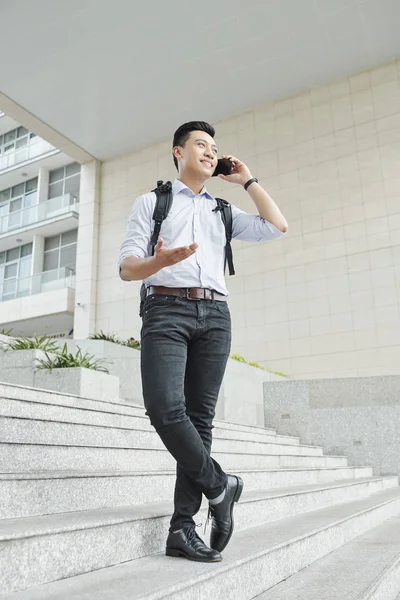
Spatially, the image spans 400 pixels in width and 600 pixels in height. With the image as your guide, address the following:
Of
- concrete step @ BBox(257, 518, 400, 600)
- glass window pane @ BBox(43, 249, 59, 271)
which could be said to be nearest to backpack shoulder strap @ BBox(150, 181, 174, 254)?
concrete step @ BBox(257, 518, 400, 600)

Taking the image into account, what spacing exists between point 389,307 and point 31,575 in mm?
12339

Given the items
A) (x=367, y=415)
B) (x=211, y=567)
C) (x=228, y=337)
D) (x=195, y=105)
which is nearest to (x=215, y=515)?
(x=211, y=567)

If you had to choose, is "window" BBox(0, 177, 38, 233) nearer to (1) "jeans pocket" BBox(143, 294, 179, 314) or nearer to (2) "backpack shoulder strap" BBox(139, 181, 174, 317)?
(2) "backpack shoulder strap" BBox(139, 181, 174, 317)

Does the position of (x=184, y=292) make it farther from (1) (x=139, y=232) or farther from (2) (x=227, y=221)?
(2) (x=227, y=221)

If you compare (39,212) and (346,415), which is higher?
(39,212)

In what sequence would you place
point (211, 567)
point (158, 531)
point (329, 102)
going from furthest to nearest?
point (329, 102) < point (158, 531) < point (211, 567)

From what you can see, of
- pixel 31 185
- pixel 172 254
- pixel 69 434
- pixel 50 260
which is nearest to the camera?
pixel 172 254

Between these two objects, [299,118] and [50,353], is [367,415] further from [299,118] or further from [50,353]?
[299,118]

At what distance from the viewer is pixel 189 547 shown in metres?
2.04

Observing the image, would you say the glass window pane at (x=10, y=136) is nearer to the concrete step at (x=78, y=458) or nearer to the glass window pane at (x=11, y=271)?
the glass window pane at (x=11, y=271)

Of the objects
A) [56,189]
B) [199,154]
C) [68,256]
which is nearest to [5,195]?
[56,189]

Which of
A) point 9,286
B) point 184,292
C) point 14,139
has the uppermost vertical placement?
point 14,139

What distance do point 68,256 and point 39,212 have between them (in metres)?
2.08

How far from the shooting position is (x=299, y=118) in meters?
15.0
